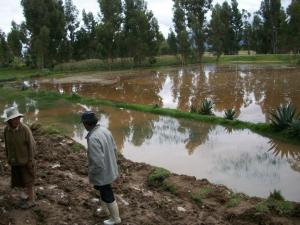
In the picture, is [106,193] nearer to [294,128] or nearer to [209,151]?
[209,151]

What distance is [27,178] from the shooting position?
6.52 m

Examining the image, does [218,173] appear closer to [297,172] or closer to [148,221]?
[297,172]

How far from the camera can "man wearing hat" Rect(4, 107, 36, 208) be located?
6.26m

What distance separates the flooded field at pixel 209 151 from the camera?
8611 mm

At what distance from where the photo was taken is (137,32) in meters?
58.2

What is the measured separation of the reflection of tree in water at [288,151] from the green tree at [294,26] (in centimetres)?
4515

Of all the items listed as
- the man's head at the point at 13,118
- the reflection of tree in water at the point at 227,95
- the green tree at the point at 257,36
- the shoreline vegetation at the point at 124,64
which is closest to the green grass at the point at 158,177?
the man's head at the point at 13,118

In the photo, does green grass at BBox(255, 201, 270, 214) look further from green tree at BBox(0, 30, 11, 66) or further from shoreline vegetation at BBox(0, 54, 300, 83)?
green tree at BBox(0, 30, 11, 66)

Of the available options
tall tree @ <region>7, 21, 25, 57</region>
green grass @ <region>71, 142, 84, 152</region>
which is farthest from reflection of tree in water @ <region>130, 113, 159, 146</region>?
tall tree @ <region>7, 21, 25, 57</region>

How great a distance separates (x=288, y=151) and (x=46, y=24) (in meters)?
52.8

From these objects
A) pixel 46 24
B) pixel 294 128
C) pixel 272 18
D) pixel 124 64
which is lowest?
pixel 294 128

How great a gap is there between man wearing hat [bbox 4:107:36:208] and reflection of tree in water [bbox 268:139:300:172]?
570 centimetres

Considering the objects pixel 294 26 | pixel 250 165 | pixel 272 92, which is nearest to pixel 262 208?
pixel 250 165

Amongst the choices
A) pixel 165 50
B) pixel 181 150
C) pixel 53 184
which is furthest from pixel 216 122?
pixel 165 50
